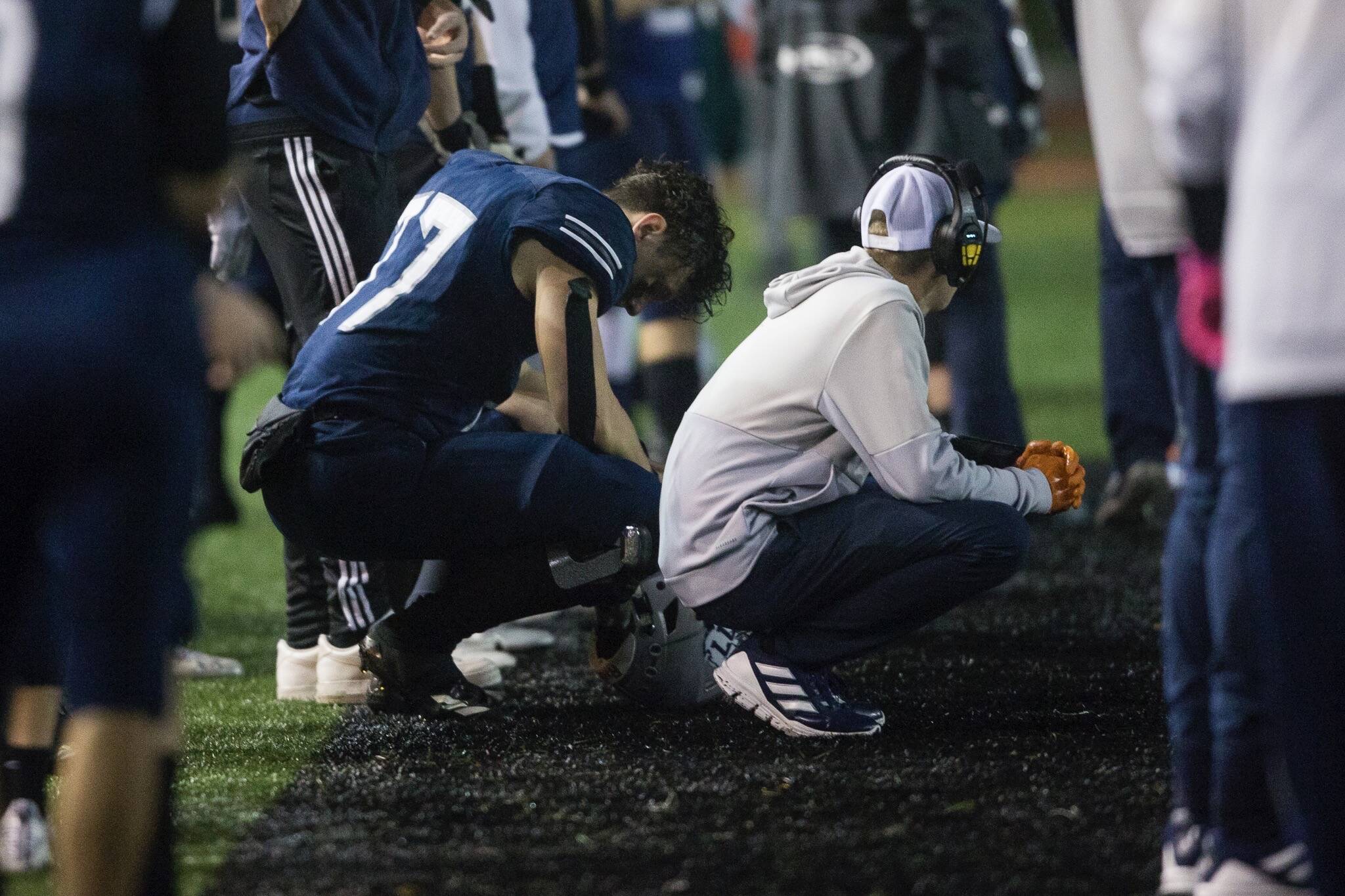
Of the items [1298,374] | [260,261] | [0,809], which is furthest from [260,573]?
[1298,374]

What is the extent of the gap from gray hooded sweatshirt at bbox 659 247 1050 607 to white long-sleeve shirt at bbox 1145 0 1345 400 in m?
1.29

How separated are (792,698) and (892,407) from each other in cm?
58

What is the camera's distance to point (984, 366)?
18.6 feet

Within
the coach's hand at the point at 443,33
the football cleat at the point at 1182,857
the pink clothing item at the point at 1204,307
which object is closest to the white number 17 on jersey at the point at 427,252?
the coach's hand at the point at 443,33

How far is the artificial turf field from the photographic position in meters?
2.65

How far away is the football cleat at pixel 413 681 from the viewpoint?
3.72m

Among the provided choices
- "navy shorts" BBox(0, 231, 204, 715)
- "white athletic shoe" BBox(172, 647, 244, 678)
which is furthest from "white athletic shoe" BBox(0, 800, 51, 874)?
"white athletic shoe" BBox(172, 647, 244, 678)

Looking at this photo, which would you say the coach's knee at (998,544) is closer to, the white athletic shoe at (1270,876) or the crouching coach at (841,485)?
the crouching coach at (841,485)

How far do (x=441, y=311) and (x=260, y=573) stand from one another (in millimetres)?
2301

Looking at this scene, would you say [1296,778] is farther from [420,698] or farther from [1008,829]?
[420,698]

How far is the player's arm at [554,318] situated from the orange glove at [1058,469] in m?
0.83

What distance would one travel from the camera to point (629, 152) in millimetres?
6461

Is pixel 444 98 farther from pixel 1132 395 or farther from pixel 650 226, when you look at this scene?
pixel 1132 395

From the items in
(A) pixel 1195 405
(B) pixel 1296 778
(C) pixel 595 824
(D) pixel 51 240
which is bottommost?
(C) pixel 595 824
